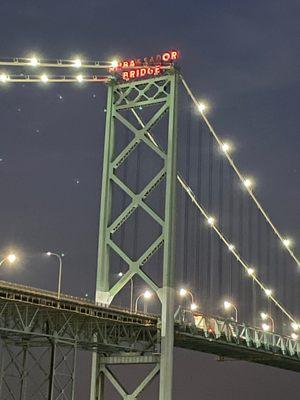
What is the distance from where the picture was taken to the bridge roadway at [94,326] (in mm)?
55000

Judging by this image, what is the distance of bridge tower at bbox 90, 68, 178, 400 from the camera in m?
65.6

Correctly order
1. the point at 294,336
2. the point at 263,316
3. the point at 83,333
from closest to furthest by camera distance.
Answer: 1. the point at 83,333
2. the point at 263,316
3. the point at 294,336

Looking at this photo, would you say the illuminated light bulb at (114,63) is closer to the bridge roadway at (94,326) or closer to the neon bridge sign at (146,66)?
the neon bridge sign at (146,66)

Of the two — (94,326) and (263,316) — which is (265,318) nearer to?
(263,316)

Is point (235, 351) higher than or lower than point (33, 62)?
lower

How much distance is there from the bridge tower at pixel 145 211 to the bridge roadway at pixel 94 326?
105 cm

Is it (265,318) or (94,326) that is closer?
(94,326)

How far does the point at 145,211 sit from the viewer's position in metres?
68.6

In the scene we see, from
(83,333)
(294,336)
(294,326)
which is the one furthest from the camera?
(294,326)

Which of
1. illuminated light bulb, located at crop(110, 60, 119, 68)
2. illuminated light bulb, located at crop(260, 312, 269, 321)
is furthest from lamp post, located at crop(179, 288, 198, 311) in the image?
illuminated light bulb, located at crop(110, 60, 119, 68)

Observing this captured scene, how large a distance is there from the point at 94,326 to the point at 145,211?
9.76m

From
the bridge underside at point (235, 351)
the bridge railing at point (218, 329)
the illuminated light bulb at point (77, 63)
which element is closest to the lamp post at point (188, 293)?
the bridge railing at point (218, 329)

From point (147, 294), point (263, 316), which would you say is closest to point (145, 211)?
point (147, 294)

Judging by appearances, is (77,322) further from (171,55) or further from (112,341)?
(171,55)
